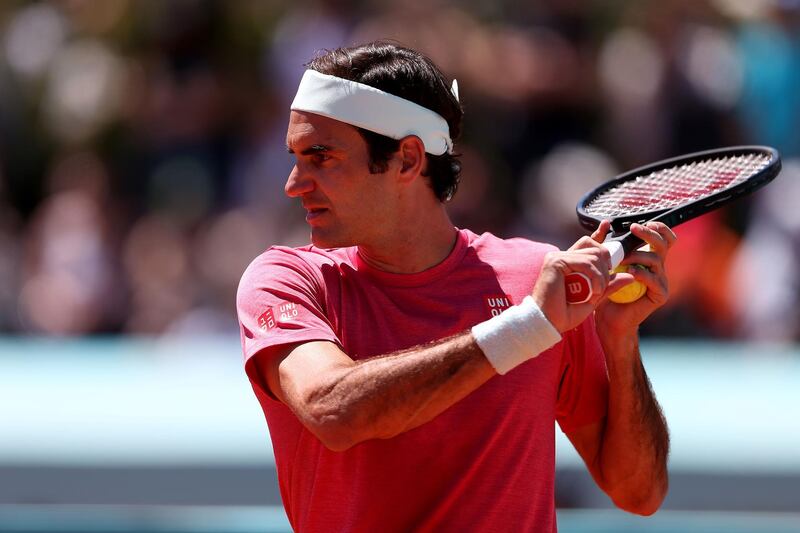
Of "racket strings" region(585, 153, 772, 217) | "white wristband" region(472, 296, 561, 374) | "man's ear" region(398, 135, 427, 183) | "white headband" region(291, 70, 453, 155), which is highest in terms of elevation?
"white headband" region(291, 70, 453, 155)

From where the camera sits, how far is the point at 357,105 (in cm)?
343

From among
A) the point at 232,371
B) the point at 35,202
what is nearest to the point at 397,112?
the point at 232,371

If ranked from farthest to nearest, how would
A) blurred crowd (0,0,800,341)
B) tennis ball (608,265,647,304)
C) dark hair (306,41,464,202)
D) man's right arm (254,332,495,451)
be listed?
blurred crowd (0,0,800,341)
dark hair (306,41,464,202)
tennis ball (608,265,647,304)
man's right arm (254,332,495,451)

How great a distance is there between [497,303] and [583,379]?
1.19 ft

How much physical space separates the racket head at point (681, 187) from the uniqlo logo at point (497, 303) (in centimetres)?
35

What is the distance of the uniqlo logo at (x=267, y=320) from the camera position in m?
3.26

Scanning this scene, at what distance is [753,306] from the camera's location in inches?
303

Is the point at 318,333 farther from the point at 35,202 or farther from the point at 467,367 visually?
the point at 35,202

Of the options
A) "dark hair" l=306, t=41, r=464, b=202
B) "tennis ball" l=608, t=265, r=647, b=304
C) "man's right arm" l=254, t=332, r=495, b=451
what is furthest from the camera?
"dark hair" l=306, t=41, r=464, b=202

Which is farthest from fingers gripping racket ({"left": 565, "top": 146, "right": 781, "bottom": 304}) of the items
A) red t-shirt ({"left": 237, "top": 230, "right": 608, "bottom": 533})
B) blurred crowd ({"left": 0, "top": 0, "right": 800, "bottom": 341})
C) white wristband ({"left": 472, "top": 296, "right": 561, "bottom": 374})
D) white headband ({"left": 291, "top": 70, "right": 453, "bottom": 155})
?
blurred crowd ({"left": 0, "top": 0, "right": 800, "bottom": 341})

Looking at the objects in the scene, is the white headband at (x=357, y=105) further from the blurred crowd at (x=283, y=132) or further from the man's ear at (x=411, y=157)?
the blurred crowd at (x=283, y=132)

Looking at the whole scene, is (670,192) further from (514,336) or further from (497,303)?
(514,336)

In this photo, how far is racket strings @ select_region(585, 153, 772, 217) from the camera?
148 inches

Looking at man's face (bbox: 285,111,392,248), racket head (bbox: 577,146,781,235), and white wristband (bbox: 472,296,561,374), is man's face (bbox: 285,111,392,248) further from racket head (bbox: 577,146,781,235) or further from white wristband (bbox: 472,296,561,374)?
racket head (bbox: 577,146,781,235)
